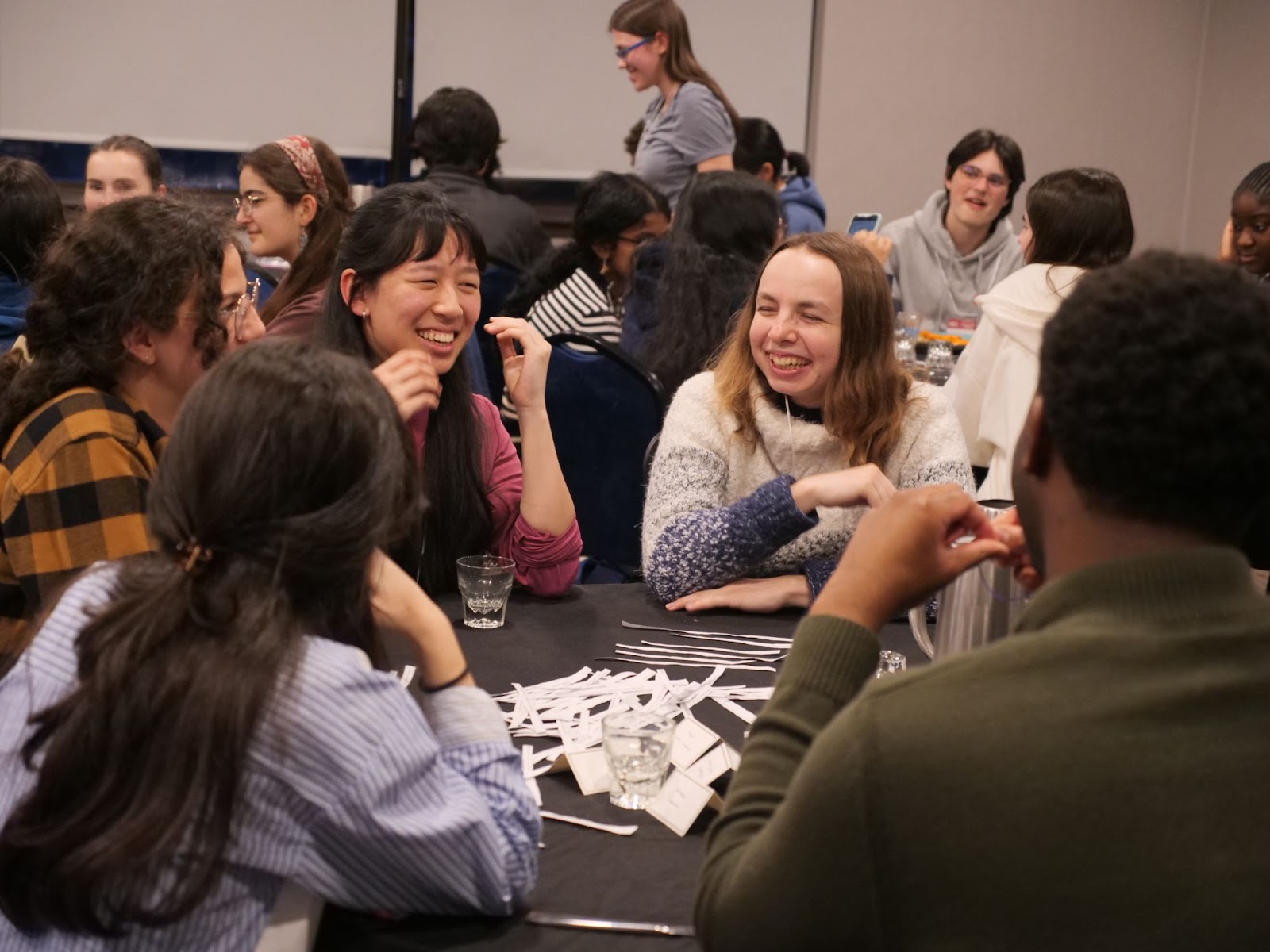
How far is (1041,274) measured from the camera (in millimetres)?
3506

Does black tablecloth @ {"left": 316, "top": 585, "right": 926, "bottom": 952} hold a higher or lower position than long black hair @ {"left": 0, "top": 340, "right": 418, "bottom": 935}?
lower

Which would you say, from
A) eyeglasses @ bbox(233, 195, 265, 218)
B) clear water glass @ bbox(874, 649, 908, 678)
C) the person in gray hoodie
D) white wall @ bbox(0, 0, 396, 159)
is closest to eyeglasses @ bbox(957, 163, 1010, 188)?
the person in gray hoodie

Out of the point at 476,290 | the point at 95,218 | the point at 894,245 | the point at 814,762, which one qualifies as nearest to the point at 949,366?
the point at 894,245

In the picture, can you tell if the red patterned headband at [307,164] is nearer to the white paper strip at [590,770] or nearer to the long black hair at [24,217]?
the long black hair at [24,217]

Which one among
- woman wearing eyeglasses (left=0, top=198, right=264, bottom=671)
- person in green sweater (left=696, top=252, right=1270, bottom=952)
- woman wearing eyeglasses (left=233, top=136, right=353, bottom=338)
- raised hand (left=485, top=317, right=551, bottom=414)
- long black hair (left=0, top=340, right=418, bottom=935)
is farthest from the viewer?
woman wearing eyeglasses (left=233, top=136, right=353, bottom=338)

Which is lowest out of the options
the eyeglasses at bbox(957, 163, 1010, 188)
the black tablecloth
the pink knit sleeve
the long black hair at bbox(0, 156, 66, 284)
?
the black tablecloth

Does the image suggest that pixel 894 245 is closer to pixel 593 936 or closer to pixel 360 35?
pixel 360 35

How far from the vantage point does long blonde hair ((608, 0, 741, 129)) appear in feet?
16.7

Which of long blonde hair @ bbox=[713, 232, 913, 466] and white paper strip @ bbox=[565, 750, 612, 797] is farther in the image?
long blonde hair @ bbox=[713, 232, 913, 466]

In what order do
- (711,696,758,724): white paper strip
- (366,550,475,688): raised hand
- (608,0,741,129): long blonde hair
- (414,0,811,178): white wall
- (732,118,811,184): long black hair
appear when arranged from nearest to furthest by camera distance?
(366,550,475,688): raised hand → (711,696,758,724): white paper strip → (608,0,741,129): long blonde hair → (732,118,811,184): long black hair → (414,0,811,178): white wall

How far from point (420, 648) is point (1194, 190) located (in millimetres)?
7515

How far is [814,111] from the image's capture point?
7301 mm

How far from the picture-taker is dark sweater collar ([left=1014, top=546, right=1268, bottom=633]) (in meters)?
0.94

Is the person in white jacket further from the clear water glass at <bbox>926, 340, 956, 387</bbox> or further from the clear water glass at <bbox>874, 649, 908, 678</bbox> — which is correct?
the clear water glass at <bbox>874, 649, 908, 678</bbox>
